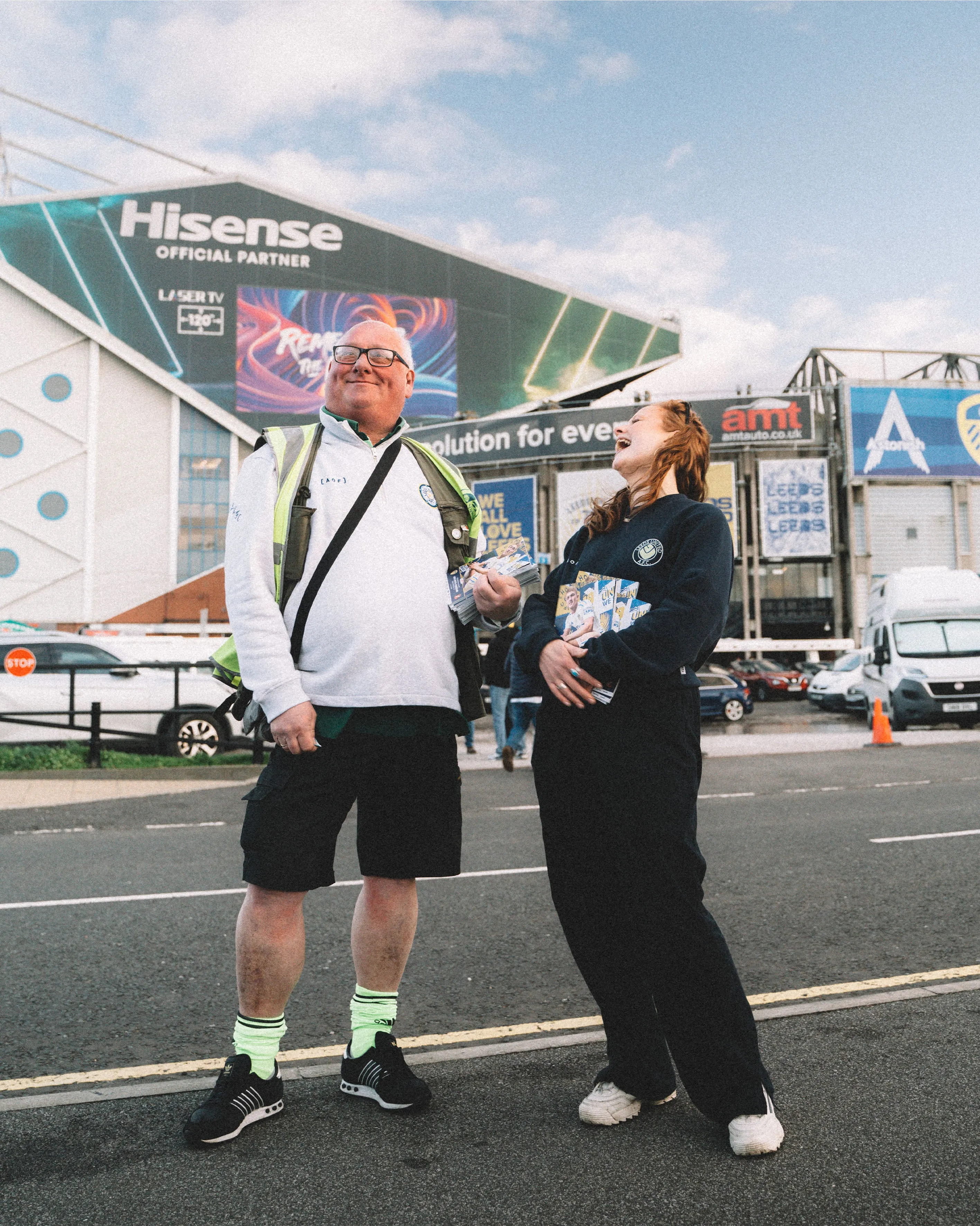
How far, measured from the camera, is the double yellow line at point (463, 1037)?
295 centimetres

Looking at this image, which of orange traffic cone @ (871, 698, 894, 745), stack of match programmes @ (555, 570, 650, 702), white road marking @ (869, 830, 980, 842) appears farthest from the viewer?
orange traffic cone @ (871, 698, 894, 745)

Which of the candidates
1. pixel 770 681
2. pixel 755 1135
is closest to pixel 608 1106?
pixel 755 1135

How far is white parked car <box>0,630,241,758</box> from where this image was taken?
12289mm

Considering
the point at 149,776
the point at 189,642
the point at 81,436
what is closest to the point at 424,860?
the point at 149,776

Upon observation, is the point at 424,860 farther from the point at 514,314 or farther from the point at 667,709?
the point at 514,314

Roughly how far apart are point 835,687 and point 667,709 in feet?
77.6

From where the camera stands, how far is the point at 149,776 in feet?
36.3

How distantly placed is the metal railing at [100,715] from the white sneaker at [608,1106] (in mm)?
9188

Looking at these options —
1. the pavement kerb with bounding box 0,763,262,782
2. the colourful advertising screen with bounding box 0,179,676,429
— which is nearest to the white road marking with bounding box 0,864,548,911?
the pavement kerb with bounding box 0,763,262,782

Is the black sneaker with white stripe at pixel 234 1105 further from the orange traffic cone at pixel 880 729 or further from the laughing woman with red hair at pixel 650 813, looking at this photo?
the orange traffic cone at pixel 880 729

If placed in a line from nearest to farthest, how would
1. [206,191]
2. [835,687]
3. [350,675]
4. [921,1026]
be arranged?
[350,675] < [921,1026] < [835,687] < [206,191]

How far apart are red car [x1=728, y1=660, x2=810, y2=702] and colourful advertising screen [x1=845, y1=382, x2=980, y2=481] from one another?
16511mm

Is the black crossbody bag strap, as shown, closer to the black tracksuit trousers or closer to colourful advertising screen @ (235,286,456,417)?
the black tracksuit trousers

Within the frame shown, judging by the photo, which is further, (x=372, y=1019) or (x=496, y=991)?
(x=496, y=991)
